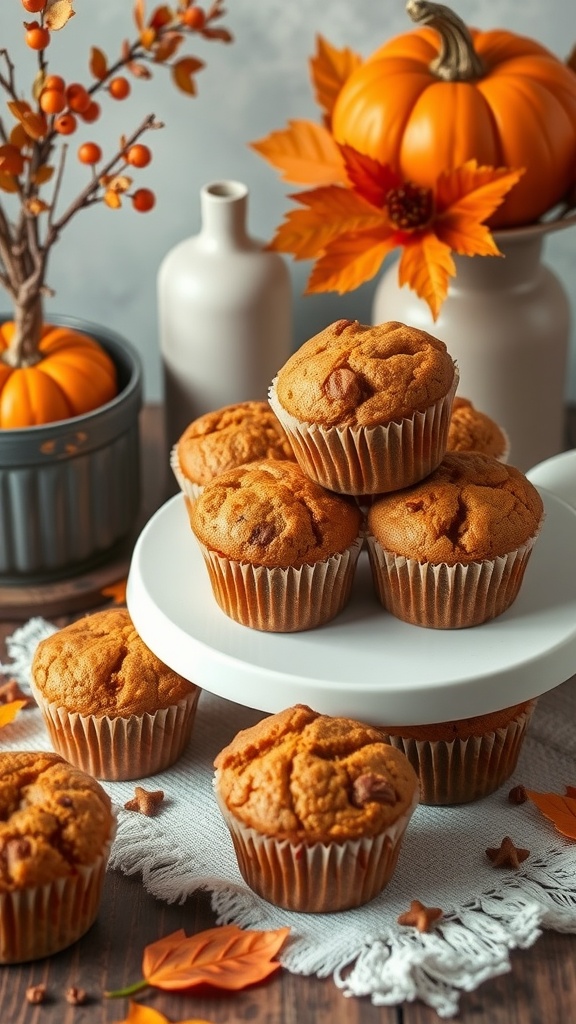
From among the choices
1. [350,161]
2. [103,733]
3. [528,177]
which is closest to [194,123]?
[350,161]

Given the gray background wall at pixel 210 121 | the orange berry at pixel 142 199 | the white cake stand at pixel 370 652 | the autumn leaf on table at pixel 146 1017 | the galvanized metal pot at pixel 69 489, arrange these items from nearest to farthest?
the autumn leaf on table at pixel 146 1017 → the white cake stand at pixel 370 652 → the orange berry at pixel 142 199 → the galvanized metal pot at pixel 69 489 → the gray background wall at pixel 210 121

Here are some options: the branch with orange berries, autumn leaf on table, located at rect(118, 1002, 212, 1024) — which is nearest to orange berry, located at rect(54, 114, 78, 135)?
the branch with orange berries

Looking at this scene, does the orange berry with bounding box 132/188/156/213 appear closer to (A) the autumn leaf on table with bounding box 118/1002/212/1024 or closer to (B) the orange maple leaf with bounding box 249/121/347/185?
(B) the orange maple leaf with bounding box 249/121/347/185

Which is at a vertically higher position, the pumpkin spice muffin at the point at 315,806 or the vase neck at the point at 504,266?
the vase neck at the point at 504,266

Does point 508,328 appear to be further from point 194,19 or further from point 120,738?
point 120,738

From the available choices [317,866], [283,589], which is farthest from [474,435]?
[317,866]

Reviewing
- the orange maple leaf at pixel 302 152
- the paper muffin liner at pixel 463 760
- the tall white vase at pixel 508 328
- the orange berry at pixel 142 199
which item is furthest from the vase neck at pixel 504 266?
the paper muffin liner at pixel 463 760

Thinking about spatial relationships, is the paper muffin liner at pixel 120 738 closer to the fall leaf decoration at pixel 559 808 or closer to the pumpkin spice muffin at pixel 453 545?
the pumpkin spice muffin at pixel 453 545
